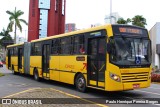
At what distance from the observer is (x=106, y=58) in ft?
44.6

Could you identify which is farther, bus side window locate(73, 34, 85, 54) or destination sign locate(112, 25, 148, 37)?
bus side window locate(73, 34, 85, 54)

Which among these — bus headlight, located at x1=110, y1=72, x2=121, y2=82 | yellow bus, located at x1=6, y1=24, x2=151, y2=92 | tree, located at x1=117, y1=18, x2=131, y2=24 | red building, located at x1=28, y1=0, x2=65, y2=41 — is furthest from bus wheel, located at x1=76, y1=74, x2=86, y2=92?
red building, located at x1=28, y1=0, x2=65, y2=41

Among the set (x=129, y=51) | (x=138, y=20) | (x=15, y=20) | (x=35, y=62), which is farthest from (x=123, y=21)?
(x=129, y=51)

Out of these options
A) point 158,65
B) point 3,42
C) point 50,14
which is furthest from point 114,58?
point 3,42

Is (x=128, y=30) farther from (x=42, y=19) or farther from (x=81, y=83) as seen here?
(x=42, y=19)

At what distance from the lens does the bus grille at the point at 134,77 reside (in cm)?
1330

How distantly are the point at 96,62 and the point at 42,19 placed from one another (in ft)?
249

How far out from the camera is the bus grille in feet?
43.6

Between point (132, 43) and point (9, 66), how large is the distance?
74.7ft

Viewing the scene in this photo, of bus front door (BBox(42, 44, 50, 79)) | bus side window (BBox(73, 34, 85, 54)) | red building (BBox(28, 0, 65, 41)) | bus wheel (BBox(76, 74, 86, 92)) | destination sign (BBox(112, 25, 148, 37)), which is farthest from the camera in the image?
red building (BBox(28, 0, 65, 41))

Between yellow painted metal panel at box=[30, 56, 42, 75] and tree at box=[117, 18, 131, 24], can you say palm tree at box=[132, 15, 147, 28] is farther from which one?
yellow painted metal panel at box=[30, 56, 42, 75]

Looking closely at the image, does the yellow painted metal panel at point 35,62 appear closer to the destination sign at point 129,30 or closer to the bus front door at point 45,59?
the bus front door at point 45,59

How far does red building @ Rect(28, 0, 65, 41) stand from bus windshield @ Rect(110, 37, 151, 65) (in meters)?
74.3

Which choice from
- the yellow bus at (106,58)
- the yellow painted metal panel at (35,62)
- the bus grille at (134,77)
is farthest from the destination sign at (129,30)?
the yellow painted metal panel at (35,62)
